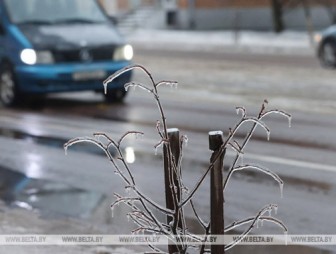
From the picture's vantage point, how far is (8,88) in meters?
14.6

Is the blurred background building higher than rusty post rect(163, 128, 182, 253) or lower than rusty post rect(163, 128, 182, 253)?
lower

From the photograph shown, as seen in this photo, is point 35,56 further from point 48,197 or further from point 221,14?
point 221,14

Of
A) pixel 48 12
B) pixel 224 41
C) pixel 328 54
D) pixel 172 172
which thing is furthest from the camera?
pixel 224 41

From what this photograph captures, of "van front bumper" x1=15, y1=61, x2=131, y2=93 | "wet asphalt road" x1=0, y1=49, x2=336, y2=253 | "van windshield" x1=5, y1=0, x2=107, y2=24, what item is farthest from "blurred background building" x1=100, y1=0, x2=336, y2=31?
"van front bumper" x1=15, y1=61, x2=131, y2=93

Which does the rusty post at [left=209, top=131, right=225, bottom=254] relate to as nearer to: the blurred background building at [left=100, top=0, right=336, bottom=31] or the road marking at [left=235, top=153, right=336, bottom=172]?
the road marking at [left=235, top=153, right=336, bottom=172]

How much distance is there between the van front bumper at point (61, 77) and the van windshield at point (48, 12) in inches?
39.4

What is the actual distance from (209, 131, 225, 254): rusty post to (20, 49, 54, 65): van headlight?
10.1m

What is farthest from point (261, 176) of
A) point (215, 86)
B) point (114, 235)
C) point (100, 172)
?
point (215, 86)

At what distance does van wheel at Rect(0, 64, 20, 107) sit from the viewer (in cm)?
1442

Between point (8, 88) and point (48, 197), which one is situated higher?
point (8, 88)

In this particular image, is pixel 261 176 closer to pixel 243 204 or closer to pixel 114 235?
pixel 243 204

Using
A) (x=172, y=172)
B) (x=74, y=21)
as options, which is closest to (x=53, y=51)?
(x=74, y=21)

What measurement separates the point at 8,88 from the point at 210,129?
4321 mm

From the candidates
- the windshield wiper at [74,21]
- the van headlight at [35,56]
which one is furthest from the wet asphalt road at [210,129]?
the windshield wiper at [74,21]
